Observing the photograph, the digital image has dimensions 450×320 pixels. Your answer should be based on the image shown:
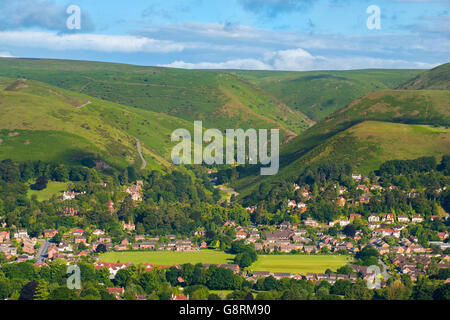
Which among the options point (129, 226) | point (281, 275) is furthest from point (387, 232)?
point (129, 226)

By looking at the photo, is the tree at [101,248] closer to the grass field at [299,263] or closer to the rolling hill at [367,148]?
the grass field at [299,263]

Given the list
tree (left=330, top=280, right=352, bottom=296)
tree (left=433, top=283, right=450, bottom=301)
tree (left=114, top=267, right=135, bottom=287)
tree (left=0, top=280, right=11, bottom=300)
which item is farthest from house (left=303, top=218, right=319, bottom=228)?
tree (left=0, top=280, right=11, bottom=300)

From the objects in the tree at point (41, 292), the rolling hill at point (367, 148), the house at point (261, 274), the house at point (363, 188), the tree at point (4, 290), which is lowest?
the house at point (261, 274)

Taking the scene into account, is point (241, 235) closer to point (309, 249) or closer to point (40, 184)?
point (309, 249)

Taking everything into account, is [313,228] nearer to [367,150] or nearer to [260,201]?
[260,201]

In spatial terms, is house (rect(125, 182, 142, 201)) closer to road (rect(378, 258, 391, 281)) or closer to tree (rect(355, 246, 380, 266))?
tree (rect(355, 246, 380, 266))

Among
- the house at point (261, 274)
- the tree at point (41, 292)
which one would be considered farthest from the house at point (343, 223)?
the tree at point (41, 292)
